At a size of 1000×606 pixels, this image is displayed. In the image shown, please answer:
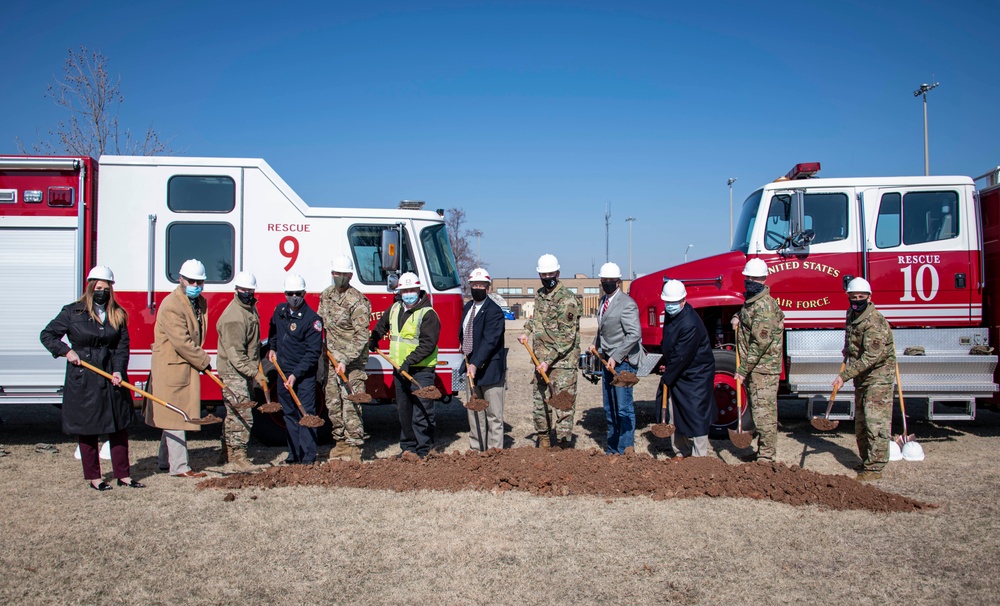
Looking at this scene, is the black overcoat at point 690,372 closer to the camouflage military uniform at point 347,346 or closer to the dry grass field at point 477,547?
the dry grass field at point 477,547

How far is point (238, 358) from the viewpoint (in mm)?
6766

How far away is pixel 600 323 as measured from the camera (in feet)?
24.3

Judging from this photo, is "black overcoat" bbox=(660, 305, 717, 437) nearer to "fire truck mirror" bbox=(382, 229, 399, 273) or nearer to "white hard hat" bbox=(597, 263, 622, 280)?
"white hard hat" bbox=(597, 263, 622, 280)

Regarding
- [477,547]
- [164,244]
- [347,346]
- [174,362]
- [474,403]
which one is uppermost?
[164,244]

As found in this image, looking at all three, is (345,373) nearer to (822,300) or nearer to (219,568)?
(219,568)

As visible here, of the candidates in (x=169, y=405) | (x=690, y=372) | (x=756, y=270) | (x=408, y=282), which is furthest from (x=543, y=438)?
(x=169, y=405)

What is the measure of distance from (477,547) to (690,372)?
3181mm

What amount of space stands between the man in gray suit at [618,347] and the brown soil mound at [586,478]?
0.61 m

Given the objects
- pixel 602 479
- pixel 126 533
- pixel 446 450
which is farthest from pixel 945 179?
pixel 126 533

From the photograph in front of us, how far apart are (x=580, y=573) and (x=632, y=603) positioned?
49cm

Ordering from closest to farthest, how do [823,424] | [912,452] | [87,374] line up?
[87,374] → [823,424] → [912,452]

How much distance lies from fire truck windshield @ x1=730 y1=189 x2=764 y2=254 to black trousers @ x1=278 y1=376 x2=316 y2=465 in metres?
5.61

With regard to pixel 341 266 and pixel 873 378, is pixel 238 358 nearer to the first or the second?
pixel 341 266

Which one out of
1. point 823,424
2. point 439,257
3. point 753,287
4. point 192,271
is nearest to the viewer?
point 192,271
